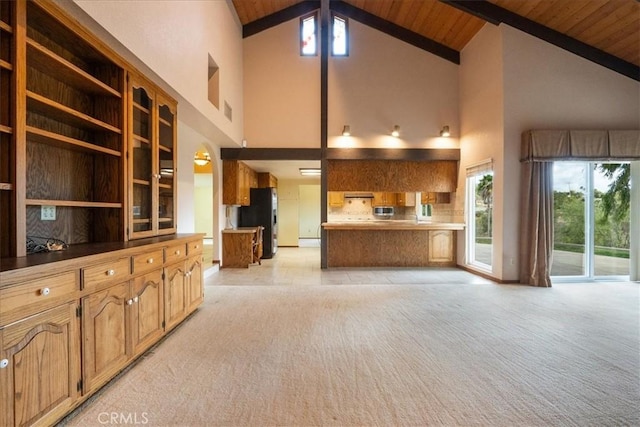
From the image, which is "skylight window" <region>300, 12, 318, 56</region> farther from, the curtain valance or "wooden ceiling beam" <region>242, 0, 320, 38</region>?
the curtain valance

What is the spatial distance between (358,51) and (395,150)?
84.4 inches

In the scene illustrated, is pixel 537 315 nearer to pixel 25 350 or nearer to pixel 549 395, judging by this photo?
pixel 549 395

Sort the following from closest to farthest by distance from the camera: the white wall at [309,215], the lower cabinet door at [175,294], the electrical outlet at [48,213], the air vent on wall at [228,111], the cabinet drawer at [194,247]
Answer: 1. the electrical outlet at [48,213]
2. the lower cabinet door at [175,294]
3. the cabinet drawer at [194,247]
4. the air vent on wall at [228,111]
5. the white wall at [309,215]

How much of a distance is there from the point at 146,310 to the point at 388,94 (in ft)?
18.7

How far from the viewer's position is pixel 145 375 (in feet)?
7.17

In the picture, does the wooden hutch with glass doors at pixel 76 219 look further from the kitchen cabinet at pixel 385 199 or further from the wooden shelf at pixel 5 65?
the kitchen cabinet at pixel 385 199

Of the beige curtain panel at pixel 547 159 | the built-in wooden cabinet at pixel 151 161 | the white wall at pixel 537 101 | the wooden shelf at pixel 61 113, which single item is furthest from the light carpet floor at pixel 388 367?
the wooden shelf at pixel 61 113

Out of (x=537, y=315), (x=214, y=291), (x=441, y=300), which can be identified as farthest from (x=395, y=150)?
(x=214, y=291)

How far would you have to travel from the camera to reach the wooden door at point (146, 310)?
2.28 meters

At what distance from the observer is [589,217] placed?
16.3 feet

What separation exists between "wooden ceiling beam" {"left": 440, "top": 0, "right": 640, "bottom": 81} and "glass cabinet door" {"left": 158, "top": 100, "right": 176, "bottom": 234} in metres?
5.01

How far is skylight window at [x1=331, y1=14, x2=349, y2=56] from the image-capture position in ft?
20.7

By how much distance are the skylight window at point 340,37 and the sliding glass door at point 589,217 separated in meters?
4.36

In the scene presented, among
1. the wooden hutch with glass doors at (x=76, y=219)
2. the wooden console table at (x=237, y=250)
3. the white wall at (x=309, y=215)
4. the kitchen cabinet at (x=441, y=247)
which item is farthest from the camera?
the white wall at (x=309, y=215)
